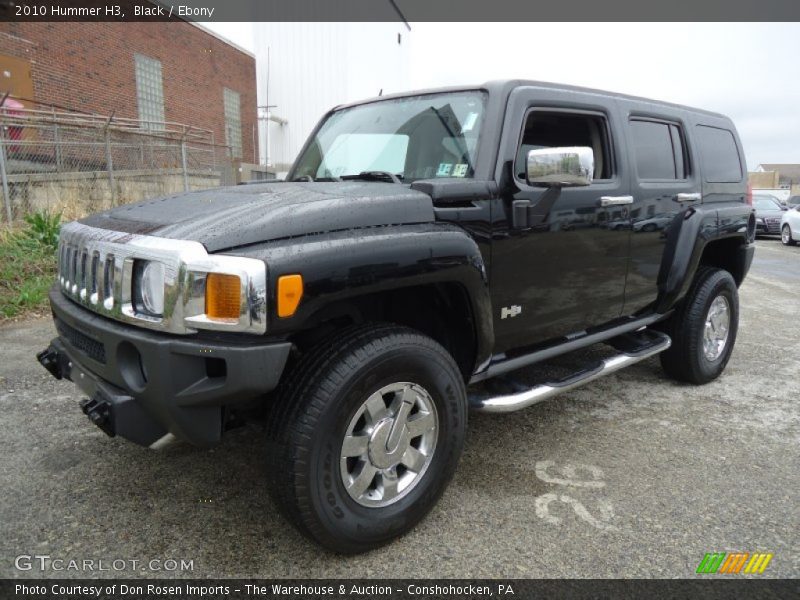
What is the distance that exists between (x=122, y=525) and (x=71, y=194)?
8.74m

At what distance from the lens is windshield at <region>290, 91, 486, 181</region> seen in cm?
284

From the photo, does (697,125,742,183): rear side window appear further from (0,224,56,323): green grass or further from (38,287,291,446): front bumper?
(0,224,56,323): green grass

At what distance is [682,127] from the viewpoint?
12.9 ft

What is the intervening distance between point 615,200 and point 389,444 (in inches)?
75.3

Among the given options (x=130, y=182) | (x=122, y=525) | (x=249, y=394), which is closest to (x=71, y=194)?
(x=130, y=182)

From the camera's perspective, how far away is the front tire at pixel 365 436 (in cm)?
203

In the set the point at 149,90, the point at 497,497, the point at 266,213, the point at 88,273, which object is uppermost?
the point at 149,90

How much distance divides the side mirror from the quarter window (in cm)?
22

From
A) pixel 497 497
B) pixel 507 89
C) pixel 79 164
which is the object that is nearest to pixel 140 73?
pixel 79 164

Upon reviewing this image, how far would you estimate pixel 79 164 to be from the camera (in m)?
10.5

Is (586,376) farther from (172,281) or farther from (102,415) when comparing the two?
(102,415)

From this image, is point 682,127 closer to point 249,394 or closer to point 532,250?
point 532,250

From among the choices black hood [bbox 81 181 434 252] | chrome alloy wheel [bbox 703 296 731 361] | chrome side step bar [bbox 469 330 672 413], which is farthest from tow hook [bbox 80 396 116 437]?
chrome alloy wheel [bbox 703 296 731 361]

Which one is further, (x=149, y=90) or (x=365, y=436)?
(x=149, y=90)
